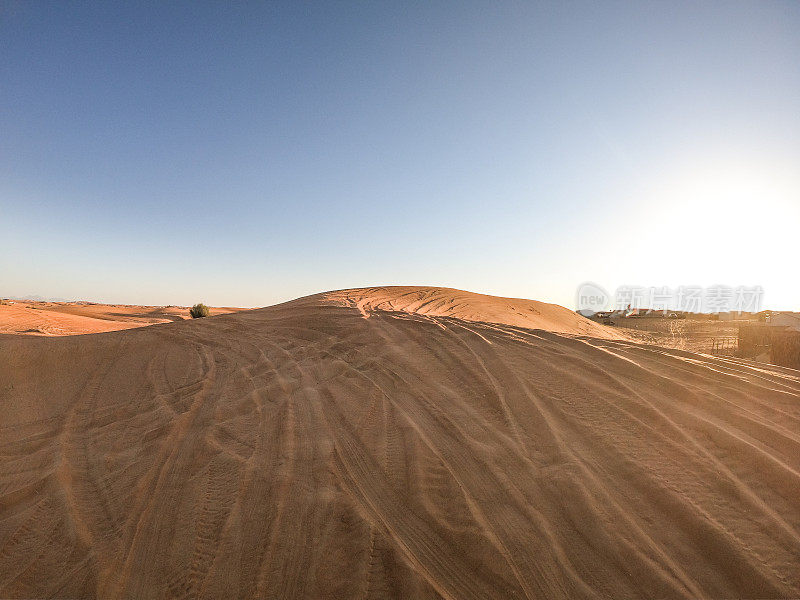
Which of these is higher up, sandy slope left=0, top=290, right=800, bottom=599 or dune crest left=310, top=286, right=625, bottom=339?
dune crest left=310, top=286, right=625, bottom=339

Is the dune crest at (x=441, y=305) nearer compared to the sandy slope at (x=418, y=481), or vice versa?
the sandy slope at (x=418, y=481)

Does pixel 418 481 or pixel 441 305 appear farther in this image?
pixel 441 305

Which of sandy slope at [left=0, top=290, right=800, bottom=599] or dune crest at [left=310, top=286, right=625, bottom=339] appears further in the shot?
dune crest at [left=310, top=286, right=625, bottom=339]

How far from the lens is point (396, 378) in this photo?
4.52 m

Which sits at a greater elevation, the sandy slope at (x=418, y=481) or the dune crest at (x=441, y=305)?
the dune crest at (x=441, y=305)

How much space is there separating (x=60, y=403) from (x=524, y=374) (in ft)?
19.4

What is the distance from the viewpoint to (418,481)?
2648 mm

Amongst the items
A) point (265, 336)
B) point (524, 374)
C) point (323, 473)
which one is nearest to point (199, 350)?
point (265, 336)

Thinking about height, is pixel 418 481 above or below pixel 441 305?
below

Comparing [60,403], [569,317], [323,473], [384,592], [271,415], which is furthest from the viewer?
[569,317]

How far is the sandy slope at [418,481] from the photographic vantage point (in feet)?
6.44

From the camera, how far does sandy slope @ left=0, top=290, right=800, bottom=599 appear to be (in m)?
1.96

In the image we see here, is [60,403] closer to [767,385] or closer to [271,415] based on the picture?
[271,415]

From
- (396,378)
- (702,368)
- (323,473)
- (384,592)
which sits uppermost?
(702,368)
